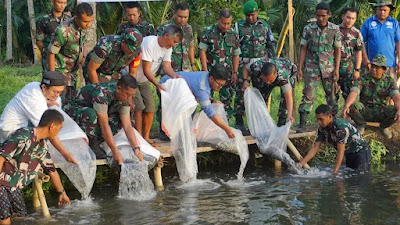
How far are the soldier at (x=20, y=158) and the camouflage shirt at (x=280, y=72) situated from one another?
3.57m

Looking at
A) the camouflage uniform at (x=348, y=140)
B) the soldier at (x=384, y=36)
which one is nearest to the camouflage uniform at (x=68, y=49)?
the camouflage uniform at (x=348, y=140)

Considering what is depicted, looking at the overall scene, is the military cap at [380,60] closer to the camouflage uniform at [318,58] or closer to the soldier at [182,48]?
the camouflage uniform at [318,58]

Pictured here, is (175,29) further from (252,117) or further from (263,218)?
(263,218)

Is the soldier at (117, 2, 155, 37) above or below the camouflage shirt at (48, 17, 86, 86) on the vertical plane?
above

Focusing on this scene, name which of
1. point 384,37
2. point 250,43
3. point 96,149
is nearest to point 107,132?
point 96,149

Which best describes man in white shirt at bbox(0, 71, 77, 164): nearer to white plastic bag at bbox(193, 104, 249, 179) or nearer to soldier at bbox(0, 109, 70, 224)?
soldier at bbox(0, 109, 70, 224)

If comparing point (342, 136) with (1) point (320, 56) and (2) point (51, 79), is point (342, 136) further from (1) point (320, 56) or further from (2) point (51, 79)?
(2) point (51, 79)

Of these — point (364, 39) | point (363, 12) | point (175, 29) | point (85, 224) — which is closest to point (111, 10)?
point (363, 12)

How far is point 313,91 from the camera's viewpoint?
30.8 feet

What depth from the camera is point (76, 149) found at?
22.8 ft

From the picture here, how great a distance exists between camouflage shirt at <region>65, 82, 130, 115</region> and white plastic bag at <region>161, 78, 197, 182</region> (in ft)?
2.40

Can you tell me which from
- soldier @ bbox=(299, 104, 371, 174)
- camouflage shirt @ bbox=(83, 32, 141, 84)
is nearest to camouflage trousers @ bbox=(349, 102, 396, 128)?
soldier @ bbox=(299, 104, 371, 174)

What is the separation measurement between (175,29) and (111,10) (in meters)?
13.9

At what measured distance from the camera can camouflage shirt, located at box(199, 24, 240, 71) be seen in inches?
362
